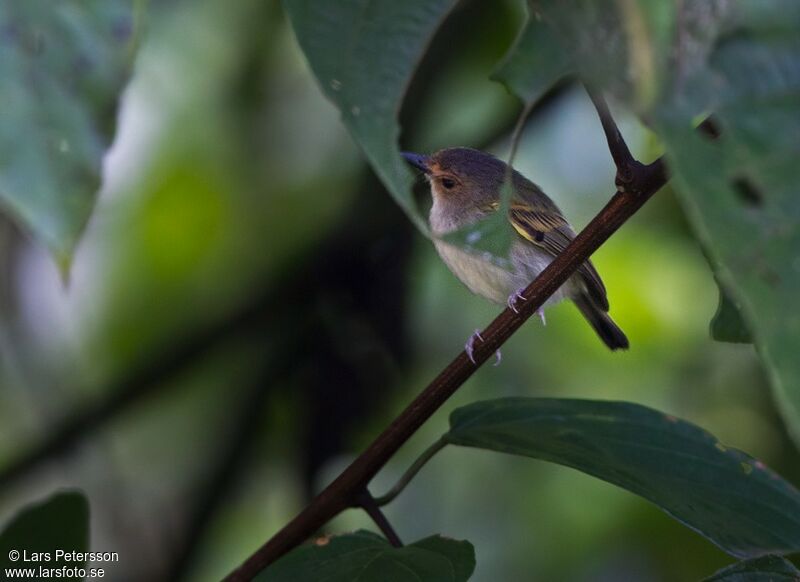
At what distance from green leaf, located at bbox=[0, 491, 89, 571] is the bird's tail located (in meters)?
2.10

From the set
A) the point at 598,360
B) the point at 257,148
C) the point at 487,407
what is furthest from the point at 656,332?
the point at 487,407

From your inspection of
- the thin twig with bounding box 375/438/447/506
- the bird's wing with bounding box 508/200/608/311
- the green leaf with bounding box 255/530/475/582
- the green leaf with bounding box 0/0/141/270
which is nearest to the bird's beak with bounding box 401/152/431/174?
the bird's wing with bounding box 508/200/608/311

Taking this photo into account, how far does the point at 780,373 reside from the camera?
77cm

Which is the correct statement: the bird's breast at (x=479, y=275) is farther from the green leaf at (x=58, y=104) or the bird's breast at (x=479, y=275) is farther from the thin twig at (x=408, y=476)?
the green leaf at (x=58, y=104)

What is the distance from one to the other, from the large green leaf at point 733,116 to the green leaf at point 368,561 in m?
0.73

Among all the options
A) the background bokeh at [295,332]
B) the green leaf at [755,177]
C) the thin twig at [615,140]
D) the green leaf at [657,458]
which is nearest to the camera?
the green leaf at [755,177]

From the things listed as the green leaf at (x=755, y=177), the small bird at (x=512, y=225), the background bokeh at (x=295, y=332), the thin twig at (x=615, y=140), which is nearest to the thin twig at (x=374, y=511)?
the thin twig at (x=615, y=140)

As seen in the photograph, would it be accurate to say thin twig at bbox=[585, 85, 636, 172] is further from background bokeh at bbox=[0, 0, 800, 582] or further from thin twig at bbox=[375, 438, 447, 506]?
background bokeh at bbox=[0, 0, 800, 582]

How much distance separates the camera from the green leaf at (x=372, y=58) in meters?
0.99

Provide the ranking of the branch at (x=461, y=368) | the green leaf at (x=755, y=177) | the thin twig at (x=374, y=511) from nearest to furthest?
the green leaf at (x=755, y=177), the branch at (x=461, y=368), the thin twig at (x=374, y=511)

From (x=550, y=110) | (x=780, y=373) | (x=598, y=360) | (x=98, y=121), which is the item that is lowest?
(x=598, y=360)

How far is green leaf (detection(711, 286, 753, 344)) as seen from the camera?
5.29 ft

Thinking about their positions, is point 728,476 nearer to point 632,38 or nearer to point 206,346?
point 632,38

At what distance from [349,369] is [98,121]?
278cm
